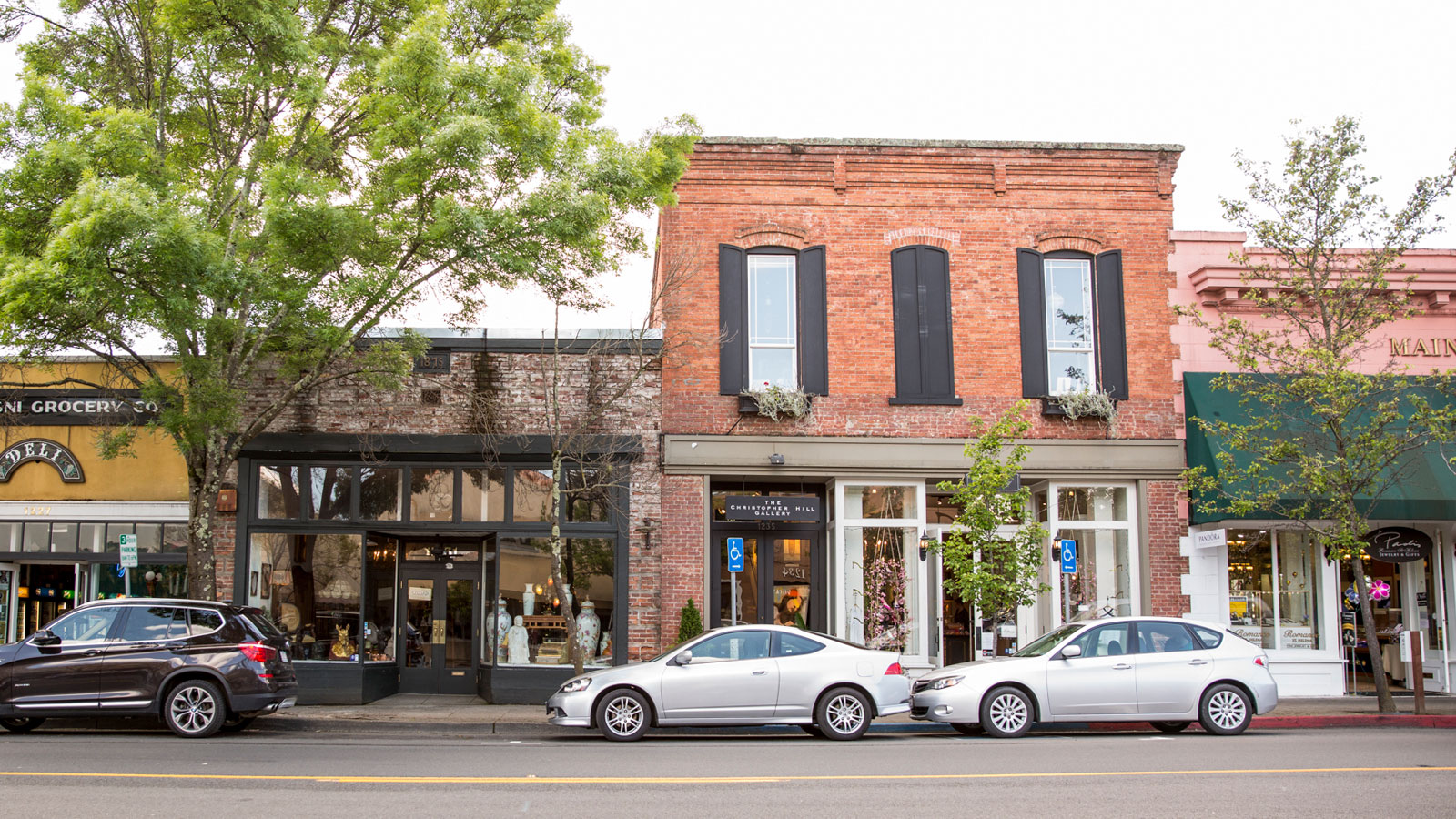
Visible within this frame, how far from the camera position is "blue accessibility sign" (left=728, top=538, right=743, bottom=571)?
647 inches

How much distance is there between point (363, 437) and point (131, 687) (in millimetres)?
4979

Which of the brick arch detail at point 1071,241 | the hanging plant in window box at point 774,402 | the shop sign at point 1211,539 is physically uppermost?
the brick arch detail at point 1071,241

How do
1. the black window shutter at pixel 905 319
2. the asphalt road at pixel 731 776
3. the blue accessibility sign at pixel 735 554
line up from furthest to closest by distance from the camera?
1. the black window shutter at pixel 905 319
2. the blue accessibility sign at pixel 735 554
3. the asphalt road at pixel 731 776

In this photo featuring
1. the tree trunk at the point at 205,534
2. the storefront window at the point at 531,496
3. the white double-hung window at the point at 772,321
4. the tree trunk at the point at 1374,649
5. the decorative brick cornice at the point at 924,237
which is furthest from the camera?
the decorative brick cornice at the point at 924,237

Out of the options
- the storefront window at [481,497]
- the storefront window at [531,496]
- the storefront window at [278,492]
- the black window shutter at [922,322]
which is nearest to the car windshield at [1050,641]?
the black window shutter at [922,322]

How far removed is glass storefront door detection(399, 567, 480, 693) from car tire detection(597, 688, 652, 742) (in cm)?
585

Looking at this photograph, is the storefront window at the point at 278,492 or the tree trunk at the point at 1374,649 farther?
the storefront window at the point at 278,492

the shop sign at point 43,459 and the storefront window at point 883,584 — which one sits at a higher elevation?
the shop sign at point 43,459

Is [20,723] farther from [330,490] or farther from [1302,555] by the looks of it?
[1302,555]

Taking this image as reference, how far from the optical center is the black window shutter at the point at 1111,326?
17797 millimetres

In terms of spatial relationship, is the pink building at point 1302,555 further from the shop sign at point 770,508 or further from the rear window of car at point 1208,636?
the shop sign at point 770,508

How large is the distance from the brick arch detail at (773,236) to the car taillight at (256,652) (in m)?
9.02

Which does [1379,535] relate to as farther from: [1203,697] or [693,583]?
[693,583]

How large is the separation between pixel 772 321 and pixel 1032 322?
160 inches
